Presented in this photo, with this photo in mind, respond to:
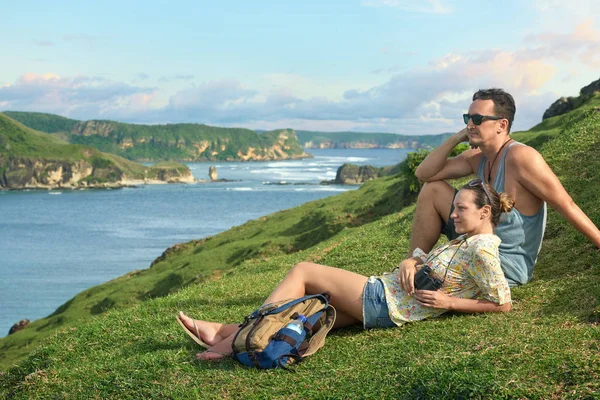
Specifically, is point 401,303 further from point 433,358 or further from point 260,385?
point 260,385

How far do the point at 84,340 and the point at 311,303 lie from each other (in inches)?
229

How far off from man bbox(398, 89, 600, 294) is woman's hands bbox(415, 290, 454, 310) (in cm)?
119

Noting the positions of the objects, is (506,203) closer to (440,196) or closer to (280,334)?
(440,196)

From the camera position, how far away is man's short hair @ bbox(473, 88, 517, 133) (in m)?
8.43

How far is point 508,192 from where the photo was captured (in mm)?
8594

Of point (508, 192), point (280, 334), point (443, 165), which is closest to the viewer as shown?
point (280, 334)

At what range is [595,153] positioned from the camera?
57.2ft

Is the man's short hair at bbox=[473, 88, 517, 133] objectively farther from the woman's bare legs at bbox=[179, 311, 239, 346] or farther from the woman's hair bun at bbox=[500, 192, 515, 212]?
the woman's bare legs at bbox=[179, 311, 239, 346]

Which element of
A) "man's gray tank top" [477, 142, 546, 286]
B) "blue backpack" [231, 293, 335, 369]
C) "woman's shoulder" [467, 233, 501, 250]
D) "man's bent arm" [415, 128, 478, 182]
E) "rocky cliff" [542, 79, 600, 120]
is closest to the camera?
"blue backpack" [231, 293, 335, 369]

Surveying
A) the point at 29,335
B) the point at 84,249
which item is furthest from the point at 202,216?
the point at 29,335

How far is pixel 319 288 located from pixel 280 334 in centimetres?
88

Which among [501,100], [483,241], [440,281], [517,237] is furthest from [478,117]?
[440,281]

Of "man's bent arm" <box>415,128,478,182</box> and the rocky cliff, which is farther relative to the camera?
the rocky cliff

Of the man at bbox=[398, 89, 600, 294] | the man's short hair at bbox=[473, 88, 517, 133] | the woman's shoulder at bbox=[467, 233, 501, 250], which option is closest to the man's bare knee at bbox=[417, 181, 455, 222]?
the man at bbox=[398, 89, 600, 294]
